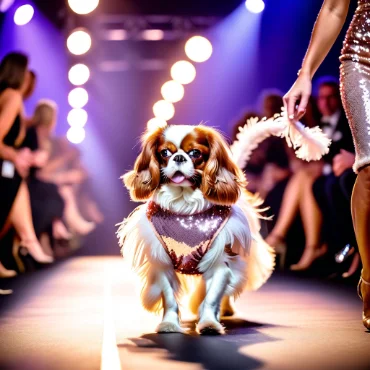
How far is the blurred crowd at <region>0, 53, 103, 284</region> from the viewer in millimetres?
6711

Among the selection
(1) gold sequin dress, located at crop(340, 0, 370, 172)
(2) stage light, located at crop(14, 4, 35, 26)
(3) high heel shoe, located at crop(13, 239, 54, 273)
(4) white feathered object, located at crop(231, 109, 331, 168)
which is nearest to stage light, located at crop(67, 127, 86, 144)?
(2) stage light, located at crop(14, 4, 35, 26)

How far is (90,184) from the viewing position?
40.6 feet

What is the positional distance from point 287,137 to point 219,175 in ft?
1.40

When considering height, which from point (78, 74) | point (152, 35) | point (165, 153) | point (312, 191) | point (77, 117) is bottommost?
point (165, 153)

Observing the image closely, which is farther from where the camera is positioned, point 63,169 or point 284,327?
point 63,169

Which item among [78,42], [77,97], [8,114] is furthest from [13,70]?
[77,97]

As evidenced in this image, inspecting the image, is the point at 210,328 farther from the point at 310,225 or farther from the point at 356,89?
the point at 310,225

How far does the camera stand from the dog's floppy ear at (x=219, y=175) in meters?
3.76

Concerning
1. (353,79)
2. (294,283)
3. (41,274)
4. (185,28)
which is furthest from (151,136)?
(185,28)

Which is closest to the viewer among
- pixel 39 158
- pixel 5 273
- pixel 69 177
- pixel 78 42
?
pixel 5 273

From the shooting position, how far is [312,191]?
7.69 meters

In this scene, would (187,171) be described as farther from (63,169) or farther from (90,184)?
(90,184)

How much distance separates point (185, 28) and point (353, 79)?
7456 millimetres

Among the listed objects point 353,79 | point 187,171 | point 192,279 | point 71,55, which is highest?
point 71,55
